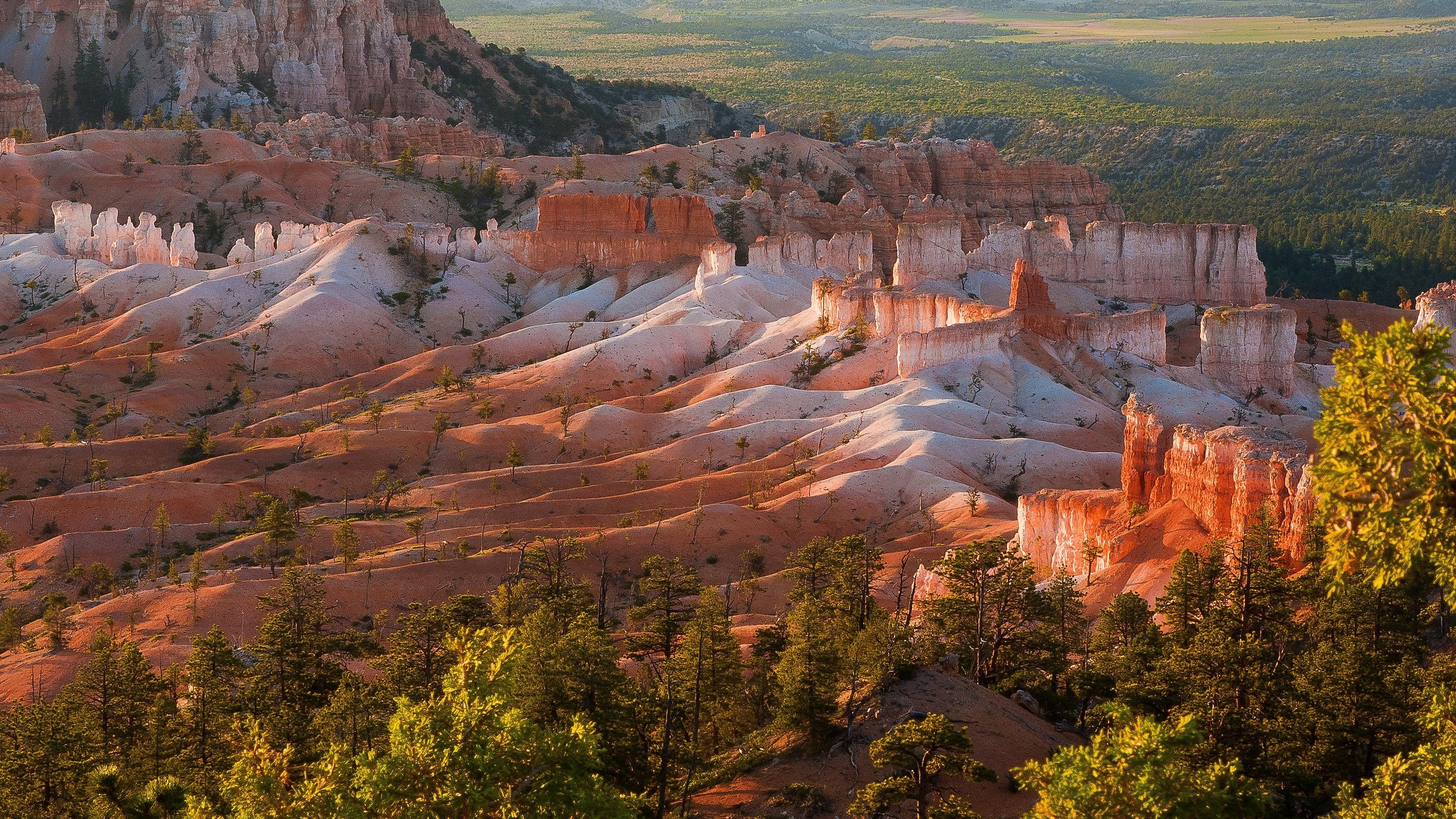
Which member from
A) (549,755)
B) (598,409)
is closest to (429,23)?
(598,409)

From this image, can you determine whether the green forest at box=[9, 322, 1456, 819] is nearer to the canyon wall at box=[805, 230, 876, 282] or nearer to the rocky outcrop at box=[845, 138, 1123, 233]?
the canyon wall at box=[805, 230, 876, 282]

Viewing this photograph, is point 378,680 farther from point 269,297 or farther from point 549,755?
point 269,297

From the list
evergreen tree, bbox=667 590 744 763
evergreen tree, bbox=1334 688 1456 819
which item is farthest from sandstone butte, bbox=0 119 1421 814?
evergreen tree, bbox=1334 688 1456 819

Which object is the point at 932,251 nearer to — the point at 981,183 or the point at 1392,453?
the point at 981,183

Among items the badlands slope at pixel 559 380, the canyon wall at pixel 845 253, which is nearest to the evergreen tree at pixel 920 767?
the badlands slope at pixel 559 380

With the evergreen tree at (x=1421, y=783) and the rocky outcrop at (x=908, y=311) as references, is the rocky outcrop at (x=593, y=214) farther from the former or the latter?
the evergreen tree at (x=1421, y=783)
